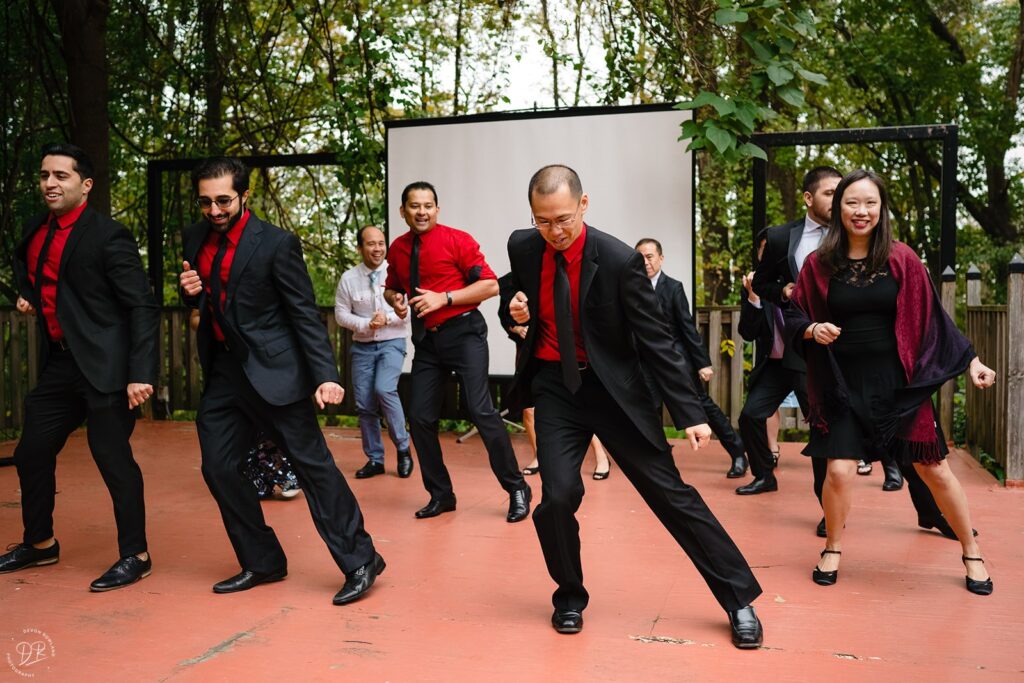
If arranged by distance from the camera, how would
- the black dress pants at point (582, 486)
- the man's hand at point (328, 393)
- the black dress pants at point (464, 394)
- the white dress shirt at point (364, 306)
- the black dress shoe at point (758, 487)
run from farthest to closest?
the white dress shirt at point (364, 306), the black dress shoe at point (758, 487), the black dress pants at point (464, 394), the man's hand at point (328, 393), the black dress pants at point (582, 486)


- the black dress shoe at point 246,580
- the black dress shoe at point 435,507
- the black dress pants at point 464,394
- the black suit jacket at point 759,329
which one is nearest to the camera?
the black dress shoe at point 246,580

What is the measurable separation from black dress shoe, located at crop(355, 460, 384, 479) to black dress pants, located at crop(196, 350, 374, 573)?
263cm

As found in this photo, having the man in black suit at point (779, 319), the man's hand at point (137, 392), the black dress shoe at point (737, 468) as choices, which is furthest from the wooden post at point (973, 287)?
the man's hand at point (137, 392)

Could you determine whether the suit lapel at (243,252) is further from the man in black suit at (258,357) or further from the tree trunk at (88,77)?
the tree trunk at (88,77)

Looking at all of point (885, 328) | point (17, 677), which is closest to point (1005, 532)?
point (885, 328)

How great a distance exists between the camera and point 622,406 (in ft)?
12.1

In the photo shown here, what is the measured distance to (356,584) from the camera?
421 cm

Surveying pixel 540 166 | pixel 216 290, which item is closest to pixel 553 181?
pixel 216 290

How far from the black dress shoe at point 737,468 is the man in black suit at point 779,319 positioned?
345 millimetres

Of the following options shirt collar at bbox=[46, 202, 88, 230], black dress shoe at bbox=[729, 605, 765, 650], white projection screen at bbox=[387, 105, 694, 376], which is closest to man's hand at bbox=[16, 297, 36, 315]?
shirt collar at bbox=[46, 202, 88, 230]

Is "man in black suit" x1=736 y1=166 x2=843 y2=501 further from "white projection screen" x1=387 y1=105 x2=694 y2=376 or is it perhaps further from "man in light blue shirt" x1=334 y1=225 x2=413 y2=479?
"man in light blue shirt" x1=334 y1=225 x2=413 y2=479

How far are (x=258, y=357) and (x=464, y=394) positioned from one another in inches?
68.1

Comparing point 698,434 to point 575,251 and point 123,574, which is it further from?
point 123,574

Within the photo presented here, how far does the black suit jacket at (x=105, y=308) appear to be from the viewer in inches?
175
